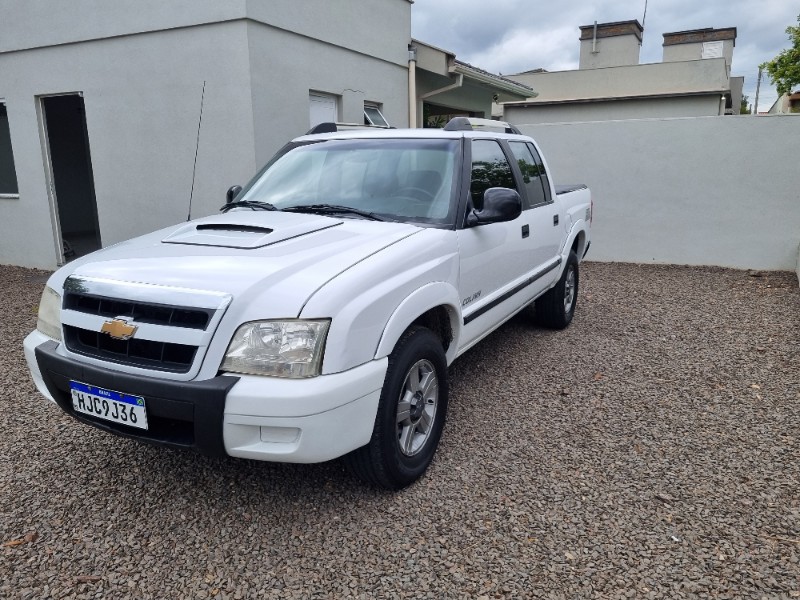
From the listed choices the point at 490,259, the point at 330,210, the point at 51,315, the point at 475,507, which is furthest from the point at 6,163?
the point at 475,507

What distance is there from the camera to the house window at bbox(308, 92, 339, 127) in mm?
8805

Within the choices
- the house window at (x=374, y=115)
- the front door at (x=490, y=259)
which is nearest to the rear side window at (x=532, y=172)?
the front door at (x=490, y=259)

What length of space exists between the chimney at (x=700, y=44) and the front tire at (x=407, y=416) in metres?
35.0

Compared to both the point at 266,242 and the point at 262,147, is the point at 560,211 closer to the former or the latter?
the point at 266,242

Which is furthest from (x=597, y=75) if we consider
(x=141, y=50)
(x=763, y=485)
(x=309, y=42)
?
(x=763, y=485)

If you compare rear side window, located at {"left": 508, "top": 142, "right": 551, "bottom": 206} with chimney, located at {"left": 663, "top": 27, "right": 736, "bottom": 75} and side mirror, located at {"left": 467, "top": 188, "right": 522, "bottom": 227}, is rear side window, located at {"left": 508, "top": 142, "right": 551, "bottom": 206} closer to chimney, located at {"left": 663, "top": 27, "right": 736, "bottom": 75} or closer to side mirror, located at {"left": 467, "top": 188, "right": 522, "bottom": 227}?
side mirror, located at {"left": 467, "top": 188, "right": 522, "bottom": 227}

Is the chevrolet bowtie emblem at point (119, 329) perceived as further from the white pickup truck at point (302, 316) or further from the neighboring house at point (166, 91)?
the neighboring house at point (166, 91)

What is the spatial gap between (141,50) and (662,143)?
7640mm

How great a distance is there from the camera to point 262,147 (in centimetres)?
775

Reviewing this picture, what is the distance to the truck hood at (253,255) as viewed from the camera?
104 inches

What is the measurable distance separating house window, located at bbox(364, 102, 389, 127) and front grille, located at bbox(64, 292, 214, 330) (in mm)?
7765

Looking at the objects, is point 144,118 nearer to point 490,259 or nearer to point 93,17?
point 93,17

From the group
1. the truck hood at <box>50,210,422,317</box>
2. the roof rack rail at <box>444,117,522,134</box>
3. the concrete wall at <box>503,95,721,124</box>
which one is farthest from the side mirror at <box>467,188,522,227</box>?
the concrete wall at <box>503,95,721,124</box>

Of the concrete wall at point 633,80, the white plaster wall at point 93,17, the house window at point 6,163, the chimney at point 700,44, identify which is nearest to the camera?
the white plaster wall at point 93,17
